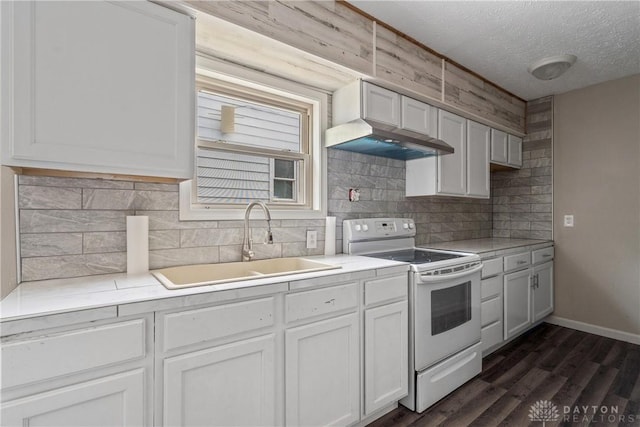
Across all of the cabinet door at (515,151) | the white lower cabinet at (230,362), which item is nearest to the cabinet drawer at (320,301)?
the white lower cabinet at (230,362)

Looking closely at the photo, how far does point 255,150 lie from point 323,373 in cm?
141

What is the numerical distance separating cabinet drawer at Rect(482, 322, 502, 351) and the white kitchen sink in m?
1.66

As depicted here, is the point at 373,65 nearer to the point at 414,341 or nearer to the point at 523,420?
the point at 414,341

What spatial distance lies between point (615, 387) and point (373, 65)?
2.77 meters

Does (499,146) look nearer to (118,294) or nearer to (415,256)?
(415,256)

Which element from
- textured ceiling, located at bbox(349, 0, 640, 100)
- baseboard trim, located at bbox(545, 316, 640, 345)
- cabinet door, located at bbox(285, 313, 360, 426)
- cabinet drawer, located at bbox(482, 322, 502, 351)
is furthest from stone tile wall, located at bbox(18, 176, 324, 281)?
baseboard trim, located at bbox(545, 316, 640, 345)

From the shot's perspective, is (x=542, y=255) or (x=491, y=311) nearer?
(x=491, y=311)

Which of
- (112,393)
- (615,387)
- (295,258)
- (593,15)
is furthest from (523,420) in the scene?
(593,15)

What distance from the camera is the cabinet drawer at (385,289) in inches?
69.2

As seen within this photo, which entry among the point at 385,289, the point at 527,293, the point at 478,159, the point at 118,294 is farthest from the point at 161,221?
the point at 527,293

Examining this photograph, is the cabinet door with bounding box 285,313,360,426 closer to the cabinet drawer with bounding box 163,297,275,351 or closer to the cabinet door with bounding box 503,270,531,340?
the cabinet drawer with bounding box 163,297,275,351

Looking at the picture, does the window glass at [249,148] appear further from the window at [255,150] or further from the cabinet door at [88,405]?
the cabinet door at [88,405]

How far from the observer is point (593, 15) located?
6.68ft

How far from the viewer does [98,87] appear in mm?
1229
